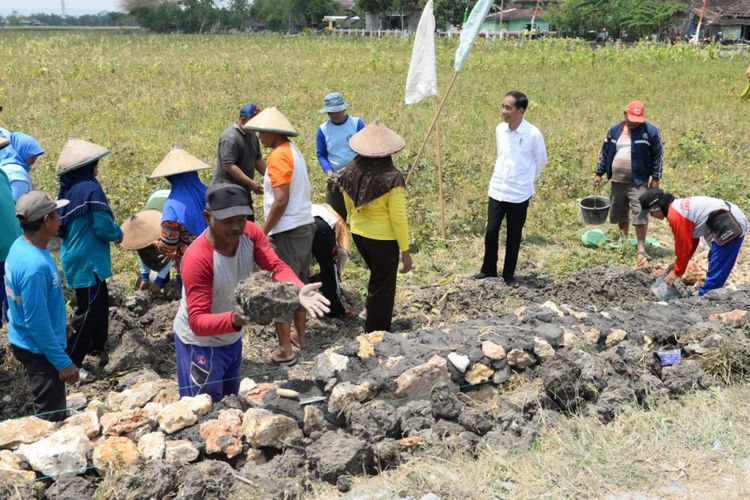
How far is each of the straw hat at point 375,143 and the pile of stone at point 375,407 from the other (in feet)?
4.49

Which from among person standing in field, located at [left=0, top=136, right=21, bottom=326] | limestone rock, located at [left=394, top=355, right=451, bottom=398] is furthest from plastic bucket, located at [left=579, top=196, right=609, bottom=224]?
person standing in field, located at [left=0, top=136, right=21, bottom=326]

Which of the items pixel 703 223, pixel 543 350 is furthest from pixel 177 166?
pixel 703 223

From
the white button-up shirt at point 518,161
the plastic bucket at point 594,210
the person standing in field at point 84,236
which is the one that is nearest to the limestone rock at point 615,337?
the white button-up shirt at point 518,161

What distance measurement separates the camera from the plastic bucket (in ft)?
28.2

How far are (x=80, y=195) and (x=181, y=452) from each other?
218 centimetres

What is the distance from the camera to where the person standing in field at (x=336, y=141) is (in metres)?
6.71

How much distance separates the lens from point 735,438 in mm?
3463

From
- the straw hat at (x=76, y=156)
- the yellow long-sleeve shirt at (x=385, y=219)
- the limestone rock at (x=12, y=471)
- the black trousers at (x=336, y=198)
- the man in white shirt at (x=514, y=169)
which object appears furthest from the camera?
the black trousers at (x=336, y=198)

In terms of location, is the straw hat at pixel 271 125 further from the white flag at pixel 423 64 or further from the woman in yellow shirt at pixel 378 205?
the white flag at pixel 423 64

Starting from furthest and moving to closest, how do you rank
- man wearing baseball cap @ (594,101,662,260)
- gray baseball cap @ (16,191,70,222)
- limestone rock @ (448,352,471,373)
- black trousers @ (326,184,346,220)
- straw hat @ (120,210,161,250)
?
man wearing baseball cap @ (594,101,662,260)
black trousers @ (326,184,346,220)
straw hat @ (120,210,161,250)
limestone rock @ (448,352,471,373)
gray baseball cap @ (16,191,70,222)

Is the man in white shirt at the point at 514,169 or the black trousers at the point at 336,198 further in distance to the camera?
the black trousers at the point at 336,198

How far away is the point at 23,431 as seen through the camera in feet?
11.0

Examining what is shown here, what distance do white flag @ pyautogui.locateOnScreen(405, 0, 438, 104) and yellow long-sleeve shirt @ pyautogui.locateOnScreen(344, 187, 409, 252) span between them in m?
2.94

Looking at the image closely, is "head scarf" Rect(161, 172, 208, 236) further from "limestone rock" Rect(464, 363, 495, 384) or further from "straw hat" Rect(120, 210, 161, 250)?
"limestone rock" Rect(464, 363, 495, 384)
